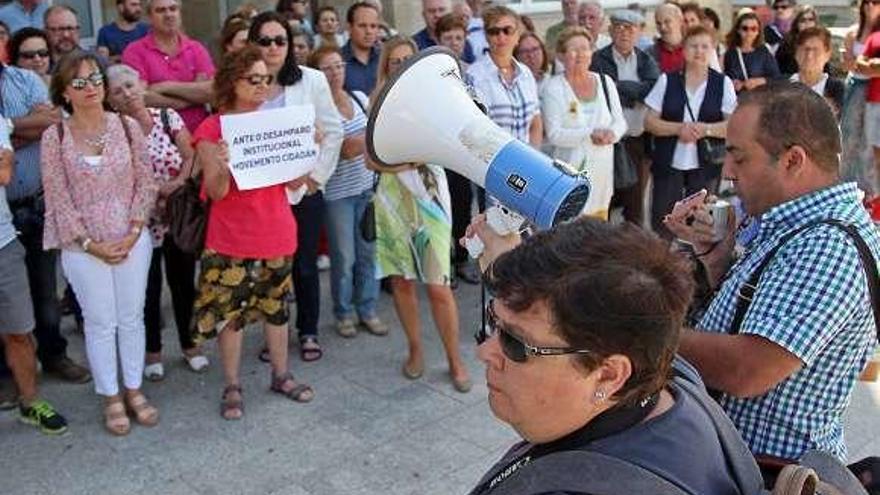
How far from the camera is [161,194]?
4344mm

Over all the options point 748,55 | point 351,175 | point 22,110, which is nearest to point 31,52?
point 22,110

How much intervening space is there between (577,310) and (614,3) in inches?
454

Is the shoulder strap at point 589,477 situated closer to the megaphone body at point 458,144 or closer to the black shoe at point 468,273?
the megaphone body at point 458,144

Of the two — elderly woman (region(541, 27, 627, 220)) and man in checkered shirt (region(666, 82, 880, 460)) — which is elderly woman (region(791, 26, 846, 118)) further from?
man in checkered shirt (region(666, 82, 880, 460))

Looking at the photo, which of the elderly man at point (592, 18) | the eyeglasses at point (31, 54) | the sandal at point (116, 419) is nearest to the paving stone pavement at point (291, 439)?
the sandal at point (116, 419)

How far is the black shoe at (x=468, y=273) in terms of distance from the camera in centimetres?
615

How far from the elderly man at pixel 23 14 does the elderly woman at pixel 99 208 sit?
8.38 feet

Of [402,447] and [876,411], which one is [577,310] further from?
[876,411]

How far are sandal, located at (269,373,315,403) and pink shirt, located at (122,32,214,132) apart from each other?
153 cm

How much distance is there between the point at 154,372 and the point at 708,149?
3668mm

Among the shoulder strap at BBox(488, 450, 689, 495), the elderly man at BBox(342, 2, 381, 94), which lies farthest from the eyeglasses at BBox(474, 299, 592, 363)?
the elderly man at BBox(342, 2, 381, 94)

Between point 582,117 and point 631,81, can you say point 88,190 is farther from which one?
point 631,81

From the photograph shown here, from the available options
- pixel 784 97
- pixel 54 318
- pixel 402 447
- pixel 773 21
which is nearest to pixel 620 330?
pixel 784 97

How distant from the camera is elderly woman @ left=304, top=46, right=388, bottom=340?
495 centimetres
